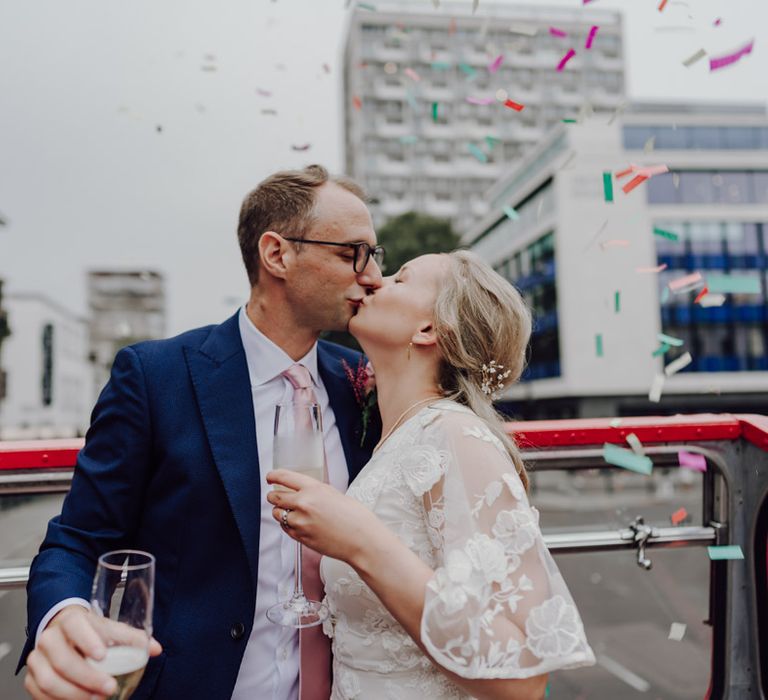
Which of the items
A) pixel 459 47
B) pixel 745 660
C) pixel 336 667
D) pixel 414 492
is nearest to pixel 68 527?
pixel 336 667

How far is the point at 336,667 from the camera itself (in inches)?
74.7

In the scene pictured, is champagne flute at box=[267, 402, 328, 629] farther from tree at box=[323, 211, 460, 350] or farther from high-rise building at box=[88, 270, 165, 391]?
high-rise building at box=[88, 270, 165, 391]

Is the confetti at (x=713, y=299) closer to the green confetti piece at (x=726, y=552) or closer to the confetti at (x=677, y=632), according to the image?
the green confetti piece at (x=726, y=552)

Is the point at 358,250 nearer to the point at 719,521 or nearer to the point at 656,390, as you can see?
the point at 656,390

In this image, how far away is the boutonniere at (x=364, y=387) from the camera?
2.29 meters

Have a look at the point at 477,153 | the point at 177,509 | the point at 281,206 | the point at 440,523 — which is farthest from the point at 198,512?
the point at 477,153

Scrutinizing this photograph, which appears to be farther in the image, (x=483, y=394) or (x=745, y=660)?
(x=745, y=660)

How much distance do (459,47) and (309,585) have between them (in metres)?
64.0

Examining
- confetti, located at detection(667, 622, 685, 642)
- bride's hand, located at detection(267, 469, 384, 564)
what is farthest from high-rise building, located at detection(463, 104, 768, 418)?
bride's hand, located at detection(267, 469, 384, 564)

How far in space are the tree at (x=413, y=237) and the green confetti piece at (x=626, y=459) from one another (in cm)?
2913

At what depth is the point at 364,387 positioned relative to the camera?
→ 236 cm

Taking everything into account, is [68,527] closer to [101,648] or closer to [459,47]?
[101,648]

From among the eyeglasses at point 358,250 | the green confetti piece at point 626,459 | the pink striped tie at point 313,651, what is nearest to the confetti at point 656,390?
the green confetti piece at point 626,459

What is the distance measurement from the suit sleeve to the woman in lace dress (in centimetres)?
54
